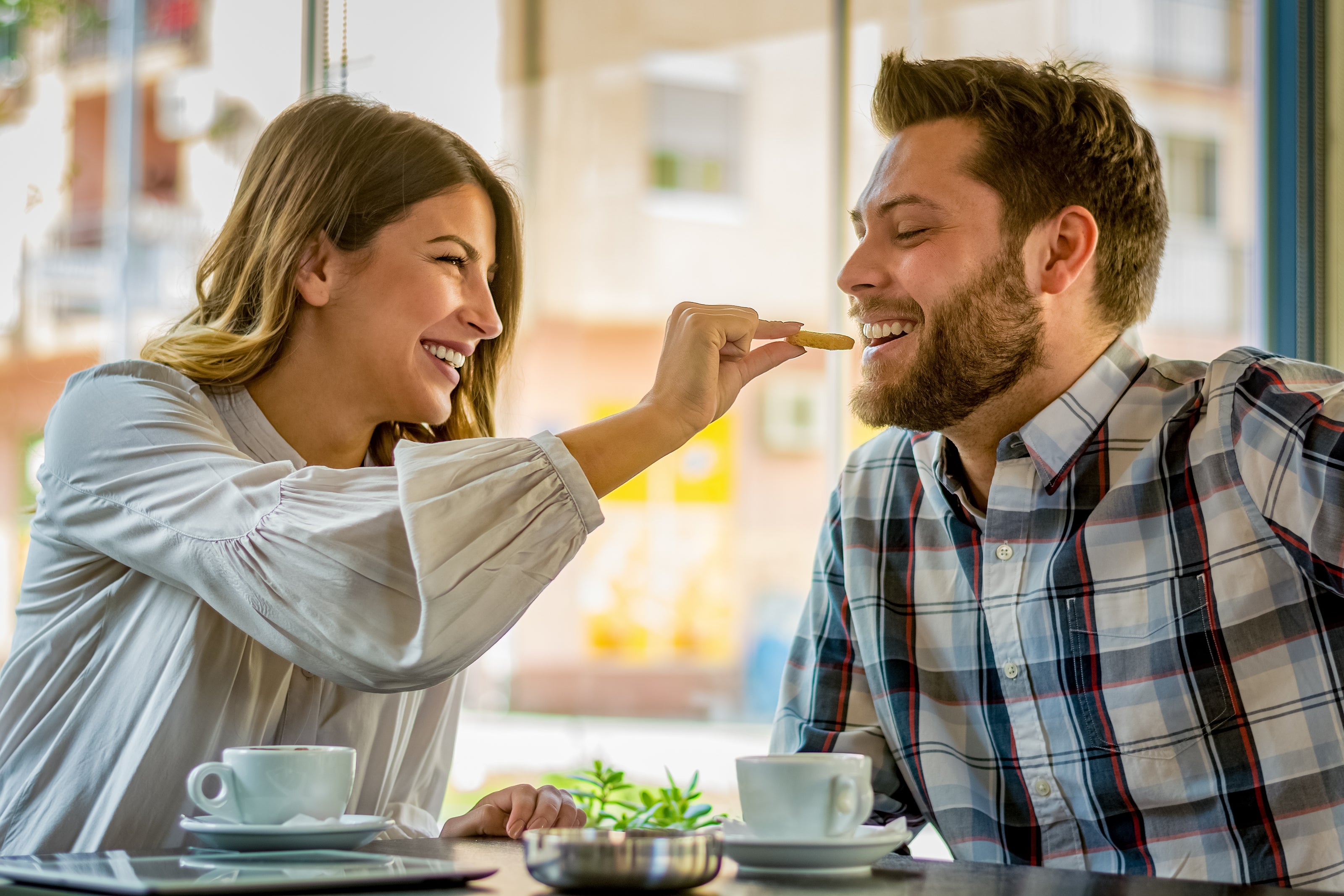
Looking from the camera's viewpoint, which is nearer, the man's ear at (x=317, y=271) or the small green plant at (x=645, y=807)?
the man's ear at (x=317, y=271)

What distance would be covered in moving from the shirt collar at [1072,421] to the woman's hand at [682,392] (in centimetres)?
33

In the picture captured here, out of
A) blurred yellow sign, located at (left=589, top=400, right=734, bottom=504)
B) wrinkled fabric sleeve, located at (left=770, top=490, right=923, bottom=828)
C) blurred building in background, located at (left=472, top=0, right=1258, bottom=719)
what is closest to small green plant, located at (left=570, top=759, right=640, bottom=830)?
wrinkled fabric sleeve, located at (left=770, top=490, right=923, bottom=828)

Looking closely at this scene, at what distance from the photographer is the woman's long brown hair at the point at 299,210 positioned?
1501mm

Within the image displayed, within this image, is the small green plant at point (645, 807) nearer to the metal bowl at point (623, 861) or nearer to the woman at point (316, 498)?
the woman at point (316, 498)

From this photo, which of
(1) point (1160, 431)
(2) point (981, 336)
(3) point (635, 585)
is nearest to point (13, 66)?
(3) point (635, 585)

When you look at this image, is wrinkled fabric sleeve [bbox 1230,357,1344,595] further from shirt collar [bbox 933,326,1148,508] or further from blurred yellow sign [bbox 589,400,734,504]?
blurred yellow sign [bbox 589,400,734,504]

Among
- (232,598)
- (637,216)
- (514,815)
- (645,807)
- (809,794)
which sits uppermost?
(637,216)

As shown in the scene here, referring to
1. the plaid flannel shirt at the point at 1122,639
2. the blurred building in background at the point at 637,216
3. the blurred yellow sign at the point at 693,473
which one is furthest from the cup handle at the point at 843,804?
the blurred yellow sign at the point at 693,473

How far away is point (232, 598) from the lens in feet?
3.72

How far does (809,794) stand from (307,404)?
89 cm

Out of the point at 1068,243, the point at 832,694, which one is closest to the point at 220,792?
the point at 832,694

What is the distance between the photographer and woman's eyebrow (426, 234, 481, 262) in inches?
61.1

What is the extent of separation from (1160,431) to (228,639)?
1058 millimetres

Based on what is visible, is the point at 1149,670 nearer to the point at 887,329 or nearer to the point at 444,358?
the point at 887,329
